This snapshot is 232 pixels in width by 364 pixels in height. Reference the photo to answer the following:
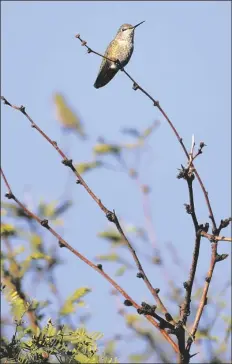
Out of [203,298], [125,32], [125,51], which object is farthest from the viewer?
[125,32]

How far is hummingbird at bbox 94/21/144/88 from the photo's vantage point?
553 centimetres

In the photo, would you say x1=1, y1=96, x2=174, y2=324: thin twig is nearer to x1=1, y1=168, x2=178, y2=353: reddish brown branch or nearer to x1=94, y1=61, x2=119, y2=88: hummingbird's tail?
x1=1, y1=168, x2=178, y2=353: reddish brown branch

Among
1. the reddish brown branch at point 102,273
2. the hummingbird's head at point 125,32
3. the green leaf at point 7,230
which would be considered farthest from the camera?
the hummingbird's head at point 125,32

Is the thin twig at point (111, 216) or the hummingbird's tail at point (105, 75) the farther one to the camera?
the hummingbird's tail at point (105, 75)

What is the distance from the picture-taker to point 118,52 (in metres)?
6.15

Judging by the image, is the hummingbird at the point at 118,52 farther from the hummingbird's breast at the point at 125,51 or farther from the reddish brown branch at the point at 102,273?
the reddish brown branch at the point at 102,273

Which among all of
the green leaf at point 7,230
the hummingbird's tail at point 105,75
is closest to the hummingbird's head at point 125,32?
the hummingbird's tail at point 105,75

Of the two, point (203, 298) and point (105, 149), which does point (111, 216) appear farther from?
point (105, 149)

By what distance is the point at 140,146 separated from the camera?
20.9ft

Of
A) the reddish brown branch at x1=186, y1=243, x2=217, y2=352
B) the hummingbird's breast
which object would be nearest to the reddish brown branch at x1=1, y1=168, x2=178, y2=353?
the reddish brown branch at x1=186, y1=243, x2=217, y2=352

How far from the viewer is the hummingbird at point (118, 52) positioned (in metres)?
5.53

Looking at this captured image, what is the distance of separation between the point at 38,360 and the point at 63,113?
4779mm

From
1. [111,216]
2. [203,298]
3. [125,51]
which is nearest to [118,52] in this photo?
[125,51]

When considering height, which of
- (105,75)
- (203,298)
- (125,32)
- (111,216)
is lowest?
(203,298)
